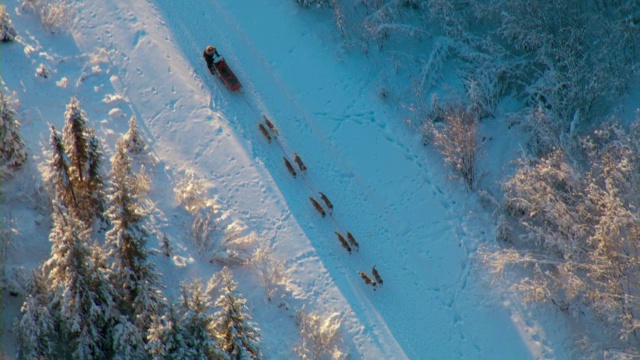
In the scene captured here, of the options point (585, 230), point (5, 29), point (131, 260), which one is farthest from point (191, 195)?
point (585, 230)

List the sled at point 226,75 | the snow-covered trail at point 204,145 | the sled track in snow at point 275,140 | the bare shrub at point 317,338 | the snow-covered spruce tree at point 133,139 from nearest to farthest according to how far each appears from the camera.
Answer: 1. the bare shrub at point 317,338
2. the snow-covered trail at point 204,145
3. the sled track in snow at point 275,140
4. the snow-covered spruce tree at point 133,139
5. the sled at point 226,75

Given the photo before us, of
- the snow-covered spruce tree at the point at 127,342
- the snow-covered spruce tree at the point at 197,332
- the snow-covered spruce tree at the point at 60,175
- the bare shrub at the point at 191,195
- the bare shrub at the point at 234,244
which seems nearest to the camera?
the snow-covered spruce tree at the point at 197,332

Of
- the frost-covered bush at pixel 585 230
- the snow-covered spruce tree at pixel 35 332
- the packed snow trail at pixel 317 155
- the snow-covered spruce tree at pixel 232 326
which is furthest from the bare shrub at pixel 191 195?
the frost-covered bush at pixel 585 230

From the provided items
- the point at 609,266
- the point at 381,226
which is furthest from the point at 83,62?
the point at 609,266

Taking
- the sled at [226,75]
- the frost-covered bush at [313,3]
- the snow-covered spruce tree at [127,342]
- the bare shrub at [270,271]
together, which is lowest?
the snow-covered spruce tree at [127,342]

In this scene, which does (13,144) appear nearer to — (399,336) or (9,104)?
(9,104)

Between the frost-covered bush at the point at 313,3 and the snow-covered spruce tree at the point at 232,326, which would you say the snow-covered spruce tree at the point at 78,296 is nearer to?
the snow-covered spruce tree at the point at 232,326

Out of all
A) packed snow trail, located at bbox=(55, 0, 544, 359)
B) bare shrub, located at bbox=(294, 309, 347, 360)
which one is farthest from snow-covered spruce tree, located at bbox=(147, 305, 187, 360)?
bare shrub, located at bbox=(294, 309, 347, 360)

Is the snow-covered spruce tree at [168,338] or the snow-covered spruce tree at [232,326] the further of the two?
the snow-covered spruce tree at [232,326]

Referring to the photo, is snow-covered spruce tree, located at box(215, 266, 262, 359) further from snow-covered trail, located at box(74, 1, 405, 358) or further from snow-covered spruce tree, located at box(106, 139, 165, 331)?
snow-covered trail, located at box(74, 1, 405, 358)

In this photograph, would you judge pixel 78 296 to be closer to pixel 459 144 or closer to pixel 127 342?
pixel 127 342
